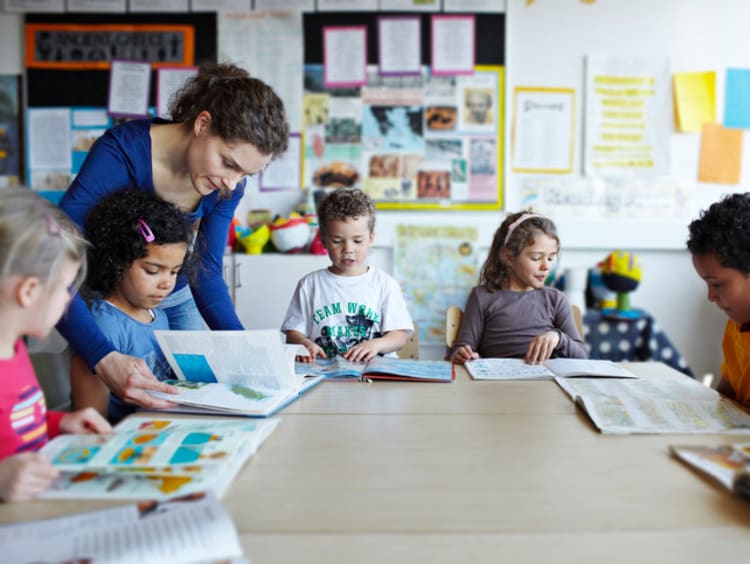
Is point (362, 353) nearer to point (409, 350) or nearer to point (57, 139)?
point (409, 350)

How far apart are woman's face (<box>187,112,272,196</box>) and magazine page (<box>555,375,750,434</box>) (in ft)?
2.68

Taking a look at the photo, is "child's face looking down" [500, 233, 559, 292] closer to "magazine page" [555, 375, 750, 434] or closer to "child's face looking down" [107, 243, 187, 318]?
"magazine page" [555, 375, 750, 434]

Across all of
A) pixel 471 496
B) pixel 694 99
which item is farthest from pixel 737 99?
pixel 471 496

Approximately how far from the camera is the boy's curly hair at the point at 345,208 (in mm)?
1868

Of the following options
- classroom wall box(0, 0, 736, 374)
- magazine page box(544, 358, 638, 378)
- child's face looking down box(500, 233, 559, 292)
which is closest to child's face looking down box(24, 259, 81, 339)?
magazine page box(544, 358, 638, 378)

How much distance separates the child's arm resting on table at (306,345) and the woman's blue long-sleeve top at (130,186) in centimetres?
19

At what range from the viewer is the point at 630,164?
304 cm

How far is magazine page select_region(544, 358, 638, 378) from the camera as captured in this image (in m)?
1.43

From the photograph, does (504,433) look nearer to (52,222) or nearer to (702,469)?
(702,469)

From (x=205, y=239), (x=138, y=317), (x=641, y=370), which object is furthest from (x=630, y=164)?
(x=138, y=317)

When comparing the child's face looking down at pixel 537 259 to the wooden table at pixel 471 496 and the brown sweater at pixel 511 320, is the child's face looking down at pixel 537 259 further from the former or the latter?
the wooden table at pixel 471 496

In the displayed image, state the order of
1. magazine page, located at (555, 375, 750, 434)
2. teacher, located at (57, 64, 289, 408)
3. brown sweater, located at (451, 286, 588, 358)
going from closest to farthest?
magazine page, located at (555, 375, 750, 434) → teacher, located at (57, 64, 289, 408) → brown sweater, located at (451, 286, 588, 358)

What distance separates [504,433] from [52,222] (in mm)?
768

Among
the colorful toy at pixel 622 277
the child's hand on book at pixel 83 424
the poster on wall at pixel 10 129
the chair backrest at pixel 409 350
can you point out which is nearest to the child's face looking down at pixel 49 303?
the child's hand on book at pixel 83 424
